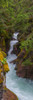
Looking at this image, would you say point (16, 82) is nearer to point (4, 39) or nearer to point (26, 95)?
point (26, 95)

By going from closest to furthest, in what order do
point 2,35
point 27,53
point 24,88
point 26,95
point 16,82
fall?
1. point 26,95
2. point 24,88
3. point 16,82
4. point 27,53
5. point 2,35

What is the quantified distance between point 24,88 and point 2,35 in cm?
823

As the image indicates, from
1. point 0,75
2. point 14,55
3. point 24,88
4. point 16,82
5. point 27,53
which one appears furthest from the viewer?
point 14,55

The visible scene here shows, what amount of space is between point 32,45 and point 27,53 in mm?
2872

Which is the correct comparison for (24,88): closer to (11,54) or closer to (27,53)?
(27,53)

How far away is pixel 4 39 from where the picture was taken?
679 inches

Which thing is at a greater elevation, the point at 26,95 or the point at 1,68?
the point at 1,68

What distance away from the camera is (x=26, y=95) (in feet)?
30.9

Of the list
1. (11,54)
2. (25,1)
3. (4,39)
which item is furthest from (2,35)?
(25,1)

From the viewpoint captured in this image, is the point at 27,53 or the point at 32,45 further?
the point at 27,53

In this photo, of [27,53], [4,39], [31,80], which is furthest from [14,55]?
[31,80]

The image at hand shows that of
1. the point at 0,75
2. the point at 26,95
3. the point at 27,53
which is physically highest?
the point at 27,53

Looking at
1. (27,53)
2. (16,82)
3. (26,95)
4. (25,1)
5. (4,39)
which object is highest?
(25,1)

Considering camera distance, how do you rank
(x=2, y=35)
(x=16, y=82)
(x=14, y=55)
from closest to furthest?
(x=16, y=82) < (x=2, y=35) < (x=14, y=55)
